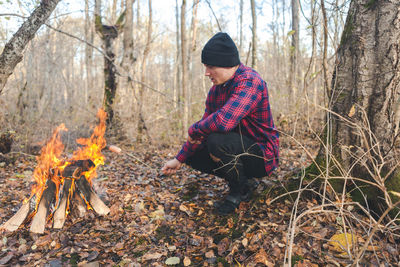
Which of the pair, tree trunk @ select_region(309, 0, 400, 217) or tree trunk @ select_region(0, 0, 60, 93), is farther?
tree trunk @ select_region(0, 0, 60, 93)

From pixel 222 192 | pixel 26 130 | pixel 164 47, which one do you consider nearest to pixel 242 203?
pixel 222 192

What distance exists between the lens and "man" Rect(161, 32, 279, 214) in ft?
8.10

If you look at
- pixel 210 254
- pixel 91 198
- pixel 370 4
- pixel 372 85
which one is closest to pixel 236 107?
pixel 372 85

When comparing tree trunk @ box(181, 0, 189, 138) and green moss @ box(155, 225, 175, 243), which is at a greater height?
tree trunk @ box(181, 0, 189, 138)

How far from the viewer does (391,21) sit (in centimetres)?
211

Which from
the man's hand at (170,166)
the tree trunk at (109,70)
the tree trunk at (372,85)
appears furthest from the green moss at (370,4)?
the tree trunk at (109,70)

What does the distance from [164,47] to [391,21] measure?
105 feet

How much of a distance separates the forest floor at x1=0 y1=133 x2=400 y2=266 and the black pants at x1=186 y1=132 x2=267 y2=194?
0.84ft

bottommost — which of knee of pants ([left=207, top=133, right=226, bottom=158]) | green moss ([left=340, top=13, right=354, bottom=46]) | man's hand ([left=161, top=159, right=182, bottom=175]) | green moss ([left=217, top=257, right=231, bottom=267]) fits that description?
green moss ([left=217, top=257, right=231, bottom=267])

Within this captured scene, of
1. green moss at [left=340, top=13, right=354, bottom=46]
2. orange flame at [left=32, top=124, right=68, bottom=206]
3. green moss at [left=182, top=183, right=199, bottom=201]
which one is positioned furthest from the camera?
green moss at [left=182, top=183, right=199, bottom=201]

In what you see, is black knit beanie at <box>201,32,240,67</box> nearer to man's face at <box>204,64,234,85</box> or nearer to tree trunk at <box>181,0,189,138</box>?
man's face at <box>204,64,234,85</box>

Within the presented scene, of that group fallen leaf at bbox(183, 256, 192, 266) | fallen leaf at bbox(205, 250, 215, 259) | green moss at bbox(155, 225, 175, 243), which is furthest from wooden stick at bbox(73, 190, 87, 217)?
fallen leaf at bbox(205, 250, 215, 259)

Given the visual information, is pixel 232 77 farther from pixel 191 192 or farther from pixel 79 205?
pixel 79 205

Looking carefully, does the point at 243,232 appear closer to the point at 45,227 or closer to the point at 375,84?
the point at 375,84
